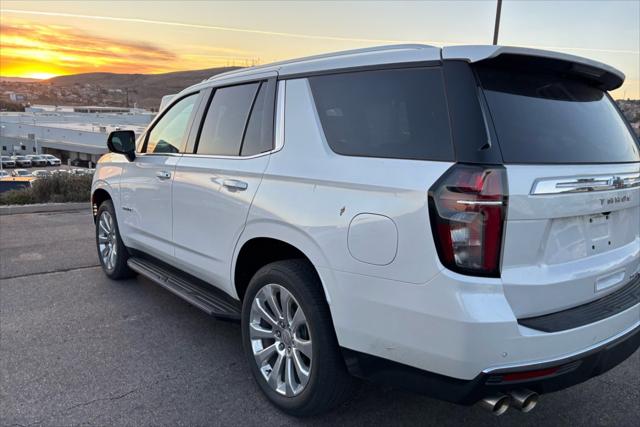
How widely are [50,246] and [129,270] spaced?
2.08 meters

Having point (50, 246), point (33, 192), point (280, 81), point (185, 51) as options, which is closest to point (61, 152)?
point (185, 51)

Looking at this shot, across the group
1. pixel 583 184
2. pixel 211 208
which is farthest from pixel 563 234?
pixel 211 208

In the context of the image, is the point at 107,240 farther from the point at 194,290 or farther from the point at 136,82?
the point at 136,82

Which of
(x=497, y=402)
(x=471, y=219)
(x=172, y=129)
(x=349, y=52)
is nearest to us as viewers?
(x=471, y=219)

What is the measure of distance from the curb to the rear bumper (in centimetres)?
855

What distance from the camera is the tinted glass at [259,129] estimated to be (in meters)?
3.13

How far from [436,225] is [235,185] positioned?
1.53 metres

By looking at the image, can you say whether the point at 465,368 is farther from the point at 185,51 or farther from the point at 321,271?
the point at 185,51

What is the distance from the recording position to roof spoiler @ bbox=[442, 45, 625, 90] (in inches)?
85.9

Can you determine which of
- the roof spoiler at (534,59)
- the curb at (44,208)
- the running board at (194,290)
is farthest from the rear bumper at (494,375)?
the curb at (44,208)

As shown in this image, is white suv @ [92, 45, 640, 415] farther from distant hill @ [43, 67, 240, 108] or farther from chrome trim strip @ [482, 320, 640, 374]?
distant hill @ [43, 67, 240, 108]

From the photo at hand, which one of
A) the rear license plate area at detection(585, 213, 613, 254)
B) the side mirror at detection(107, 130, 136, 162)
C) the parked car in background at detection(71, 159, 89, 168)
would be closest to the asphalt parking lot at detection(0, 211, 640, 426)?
the rear license plate area at detection(585, 213, 613, 254)

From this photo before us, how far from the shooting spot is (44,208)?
9406 millimetres

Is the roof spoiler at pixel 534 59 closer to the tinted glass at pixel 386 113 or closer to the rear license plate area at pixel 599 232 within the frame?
the tinted glass at pixel 386 113
